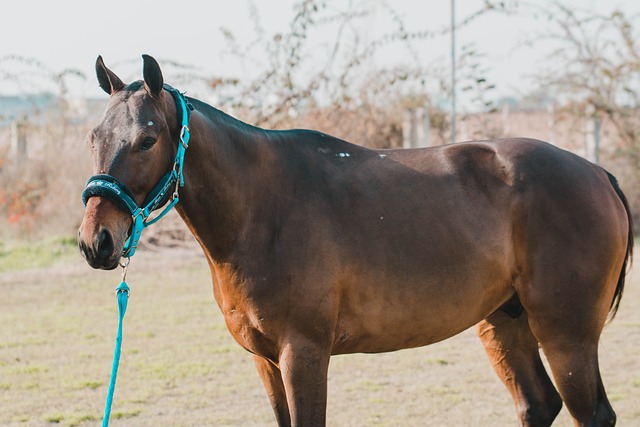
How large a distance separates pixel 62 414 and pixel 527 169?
11.7 feet

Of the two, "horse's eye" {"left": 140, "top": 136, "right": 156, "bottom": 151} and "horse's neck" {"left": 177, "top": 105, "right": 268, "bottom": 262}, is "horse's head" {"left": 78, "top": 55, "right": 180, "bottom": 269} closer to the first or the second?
"horse's eye" {"left": 140, "top": 136, "right": 156, "bottom": 151}

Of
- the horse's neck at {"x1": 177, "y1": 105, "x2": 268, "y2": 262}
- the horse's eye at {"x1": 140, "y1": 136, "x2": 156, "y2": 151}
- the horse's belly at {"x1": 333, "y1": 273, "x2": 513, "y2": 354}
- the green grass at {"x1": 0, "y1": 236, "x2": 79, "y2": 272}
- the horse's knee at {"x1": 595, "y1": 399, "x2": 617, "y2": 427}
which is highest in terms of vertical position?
the horse's eye at {"x1": 140, "y1": 136, "x2": 156, "y2": 151}

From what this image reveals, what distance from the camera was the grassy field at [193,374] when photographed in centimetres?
557

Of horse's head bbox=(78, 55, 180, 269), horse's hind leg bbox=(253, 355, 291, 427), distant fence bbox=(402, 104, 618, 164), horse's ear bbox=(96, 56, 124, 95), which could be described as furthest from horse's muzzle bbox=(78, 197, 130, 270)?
distant fence bbox=(402, 104, 618, 164)

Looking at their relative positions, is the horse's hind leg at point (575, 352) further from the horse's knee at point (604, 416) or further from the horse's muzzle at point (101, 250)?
the horse's muzzle at point (101, 250)

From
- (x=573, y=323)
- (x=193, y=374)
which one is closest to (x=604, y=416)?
(x=573, y=323)

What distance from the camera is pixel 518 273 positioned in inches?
156

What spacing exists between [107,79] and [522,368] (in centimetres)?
264

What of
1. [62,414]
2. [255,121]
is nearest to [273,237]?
[62,414]

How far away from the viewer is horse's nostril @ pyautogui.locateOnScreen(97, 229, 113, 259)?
118 inches

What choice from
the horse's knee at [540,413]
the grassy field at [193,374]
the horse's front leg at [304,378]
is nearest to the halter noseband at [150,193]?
the horse's front leg at [304,378]

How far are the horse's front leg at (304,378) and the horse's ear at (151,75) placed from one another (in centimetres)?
118

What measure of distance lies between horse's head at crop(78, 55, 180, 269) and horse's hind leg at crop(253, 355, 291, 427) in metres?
1.05

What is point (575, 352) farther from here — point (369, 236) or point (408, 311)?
point (369, 236)
